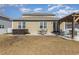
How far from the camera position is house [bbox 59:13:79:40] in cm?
17962

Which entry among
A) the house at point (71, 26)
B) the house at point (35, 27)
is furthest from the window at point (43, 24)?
the house at point (71, 26)

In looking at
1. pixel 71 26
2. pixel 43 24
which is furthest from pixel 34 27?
pixel 71 26

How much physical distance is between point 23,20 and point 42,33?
45 centimetres

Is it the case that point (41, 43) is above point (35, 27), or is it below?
below

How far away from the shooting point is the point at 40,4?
179500 mm

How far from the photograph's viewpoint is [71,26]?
179625mm

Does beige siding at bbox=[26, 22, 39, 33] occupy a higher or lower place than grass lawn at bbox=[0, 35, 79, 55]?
higher

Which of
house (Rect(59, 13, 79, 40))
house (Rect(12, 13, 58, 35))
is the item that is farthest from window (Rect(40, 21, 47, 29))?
house (Rect(59, 13, 79, 40))

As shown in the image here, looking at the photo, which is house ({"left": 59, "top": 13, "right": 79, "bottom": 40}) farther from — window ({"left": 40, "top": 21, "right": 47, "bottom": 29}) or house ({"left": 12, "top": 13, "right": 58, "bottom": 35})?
window ({"left": 40, "top": 21, "right": 47, "bottom": 29})

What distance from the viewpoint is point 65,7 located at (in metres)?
180

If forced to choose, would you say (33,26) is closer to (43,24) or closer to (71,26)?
(43,24)

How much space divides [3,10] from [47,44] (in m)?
1.06
